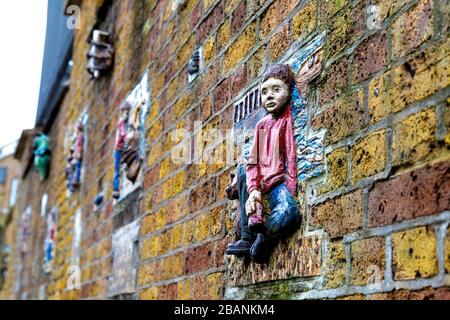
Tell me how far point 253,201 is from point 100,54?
10.4 feet

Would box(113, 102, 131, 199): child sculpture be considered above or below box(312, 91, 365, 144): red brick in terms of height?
above

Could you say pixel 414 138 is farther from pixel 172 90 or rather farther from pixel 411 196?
pixel 172 90

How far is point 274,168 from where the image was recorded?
2.13 metres

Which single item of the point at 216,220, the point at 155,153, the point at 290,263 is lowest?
the point at 290,263

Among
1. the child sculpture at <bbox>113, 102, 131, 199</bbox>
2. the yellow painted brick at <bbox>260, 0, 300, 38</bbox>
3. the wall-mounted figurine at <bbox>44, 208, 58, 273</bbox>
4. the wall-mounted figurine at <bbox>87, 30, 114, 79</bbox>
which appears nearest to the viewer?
the yellow painted brick at <bbox>260, 0, 300, 38</bbox>

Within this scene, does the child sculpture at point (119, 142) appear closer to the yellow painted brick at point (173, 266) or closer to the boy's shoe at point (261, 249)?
the yellow painted brick at point (173, 266)

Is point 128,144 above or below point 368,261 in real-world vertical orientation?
above

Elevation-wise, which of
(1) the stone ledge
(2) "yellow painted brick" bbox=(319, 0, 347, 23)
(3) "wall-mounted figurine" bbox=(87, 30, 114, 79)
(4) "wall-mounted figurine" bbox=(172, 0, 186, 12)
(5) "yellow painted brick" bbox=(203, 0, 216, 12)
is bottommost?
(1) the stone ledge

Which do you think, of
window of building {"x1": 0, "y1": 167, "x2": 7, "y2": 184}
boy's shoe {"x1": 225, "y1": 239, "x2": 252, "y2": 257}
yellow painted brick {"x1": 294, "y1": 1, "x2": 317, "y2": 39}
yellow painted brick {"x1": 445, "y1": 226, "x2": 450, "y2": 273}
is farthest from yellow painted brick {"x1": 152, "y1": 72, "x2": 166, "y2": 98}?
window of building {"x1": 0, "y1": 167, "x2": 7, "y2": 184}

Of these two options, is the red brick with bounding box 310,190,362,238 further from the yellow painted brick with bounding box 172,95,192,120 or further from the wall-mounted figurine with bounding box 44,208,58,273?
the wall-mounted figurine with bounding box 44,208,58,273

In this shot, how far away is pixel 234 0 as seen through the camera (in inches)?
108

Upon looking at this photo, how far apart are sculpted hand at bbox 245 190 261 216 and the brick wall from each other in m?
0.14

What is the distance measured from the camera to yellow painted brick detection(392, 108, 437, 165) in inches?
59.5

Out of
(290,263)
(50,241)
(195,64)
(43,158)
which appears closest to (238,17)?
(195,64)
